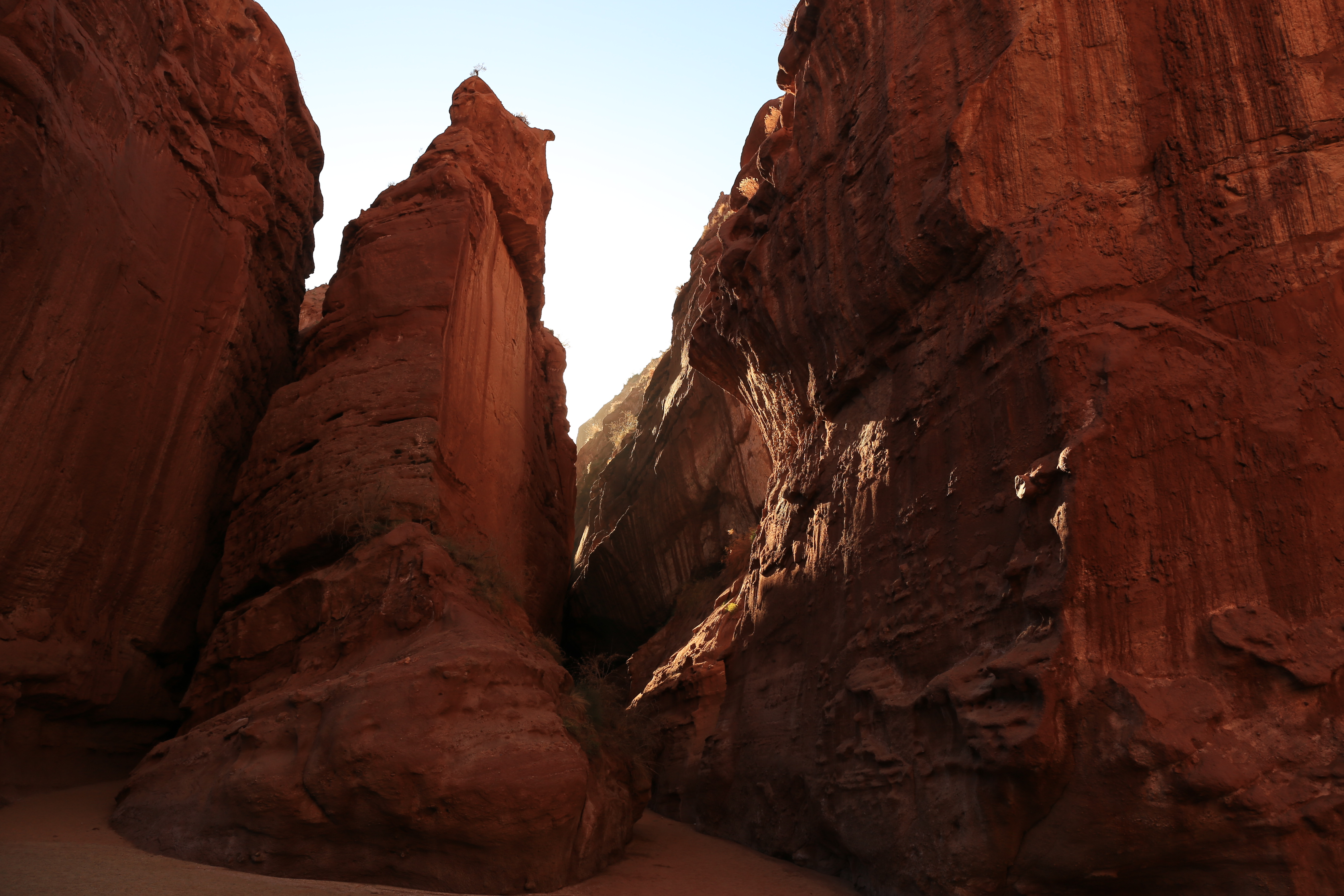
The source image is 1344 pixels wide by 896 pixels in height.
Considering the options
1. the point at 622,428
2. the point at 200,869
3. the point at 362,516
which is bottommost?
the point at 200,869

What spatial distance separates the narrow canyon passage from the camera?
6758 mm

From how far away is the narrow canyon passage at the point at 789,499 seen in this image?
676cm

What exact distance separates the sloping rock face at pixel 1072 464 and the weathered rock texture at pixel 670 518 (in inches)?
394

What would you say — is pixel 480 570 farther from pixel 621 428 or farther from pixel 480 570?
pixel 621 428

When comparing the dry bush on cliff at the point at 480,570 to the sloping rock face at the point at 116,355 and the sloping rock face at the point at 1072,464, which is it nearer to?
the sloping rock face at the point at 1072,464

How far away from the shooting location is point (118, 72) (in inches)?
482

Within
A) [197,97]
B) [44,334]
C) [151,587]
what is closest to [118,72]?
[197,97]

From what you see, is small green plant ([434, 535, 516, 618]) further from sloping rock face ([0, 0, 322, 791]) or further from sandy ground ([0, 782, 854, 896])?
sloping rock face ([0, 0, 322, 791])

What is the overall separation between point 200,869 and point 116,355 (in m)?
7.57

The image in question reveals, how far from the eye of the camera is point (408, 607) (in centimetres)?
1027

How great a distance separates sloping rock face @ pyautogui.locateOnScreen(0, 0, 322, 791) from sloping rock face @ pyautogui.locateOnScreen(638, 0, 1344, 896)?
8678mm

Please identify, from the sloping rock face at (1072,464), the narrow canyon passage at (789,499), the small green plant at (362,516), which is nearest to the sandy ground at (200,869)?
the narrow canyon passage at (789,499)

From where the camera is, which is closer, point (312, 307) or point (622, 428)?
point (312, 307)

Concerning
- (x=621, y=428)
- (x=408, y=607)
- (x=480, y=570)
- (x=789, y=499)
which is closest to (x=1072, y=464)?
(x=789, y=499)
